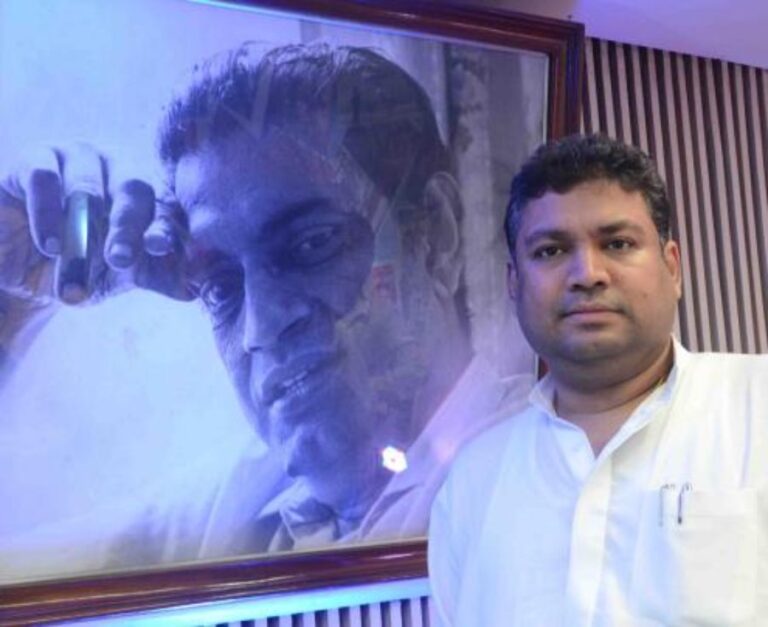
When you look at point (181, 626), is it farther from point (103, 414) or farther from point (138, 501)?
point (103, 414)

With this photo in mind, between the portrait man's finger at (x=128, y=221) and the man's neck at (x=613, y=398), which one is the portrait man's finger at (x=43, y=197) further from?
the man's neck at (x=613, y=398)

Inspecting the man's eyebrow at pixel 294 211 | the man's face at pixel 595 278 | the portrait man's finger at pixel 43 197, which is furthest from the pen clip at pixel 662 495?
the portrait man's finger at pixel 43 197

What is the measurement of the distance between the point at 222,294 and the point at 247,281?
0.04m

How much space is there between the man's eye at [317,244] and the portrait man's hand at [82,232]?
16 centimetres

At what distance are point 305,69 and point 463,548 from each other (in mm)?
657

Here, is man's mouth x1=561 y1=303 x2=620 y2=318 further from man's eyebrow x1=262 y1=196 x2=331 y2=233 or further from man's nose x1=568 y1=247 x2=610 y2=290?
man's eyebrow x1=262 y1=196 x2=331 y2=233

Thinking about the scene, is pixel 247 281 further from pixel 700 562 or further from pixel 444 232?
pixel 700 562

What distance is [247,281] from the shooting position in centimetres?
121

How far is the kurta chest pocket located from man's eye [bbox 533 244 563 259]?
0.79 feet

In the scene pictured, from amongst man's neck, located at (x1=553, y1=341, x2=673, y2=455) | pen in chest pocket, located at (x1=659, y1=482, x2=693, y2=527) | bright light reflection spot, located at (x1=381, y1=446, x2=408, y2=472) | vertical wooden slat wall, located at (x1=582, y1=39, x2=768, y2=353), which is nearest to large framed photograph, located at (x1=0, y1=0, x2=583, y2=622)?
bright light reflection spot, located at (x1=381, y1=446, x2=408, y2=472)

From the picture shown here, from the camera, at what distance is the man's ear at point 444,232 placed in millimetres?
1343

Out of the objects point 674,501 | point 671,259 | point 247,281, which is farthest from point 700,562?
point 247,281

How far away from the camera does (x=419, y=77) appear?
52.4 inches

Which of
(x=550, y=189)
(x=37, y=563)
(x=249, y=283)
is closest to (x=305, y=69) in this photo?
(x=249, y=283)
